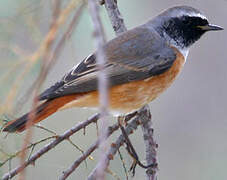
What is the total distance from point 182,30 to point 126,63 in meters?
0.86

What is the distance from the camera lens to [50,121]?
520 centimetres

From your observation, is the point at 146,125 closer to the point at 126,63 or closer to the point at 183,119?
the point at 126,63

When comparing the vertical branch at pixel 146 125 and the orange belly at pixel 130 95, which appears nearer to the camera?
the vertical branch at pixel 146 125

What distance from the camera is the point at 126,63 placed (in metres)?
3.93

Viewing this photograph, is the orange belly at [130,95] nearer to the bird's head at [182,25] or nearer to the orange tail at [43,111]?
the orange tail at [43,111]

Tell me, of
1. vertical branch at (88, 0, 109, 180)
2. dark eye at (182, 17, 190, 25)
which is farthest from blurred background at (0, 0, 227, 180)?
vertical branch at (88, 0, 109, 180)

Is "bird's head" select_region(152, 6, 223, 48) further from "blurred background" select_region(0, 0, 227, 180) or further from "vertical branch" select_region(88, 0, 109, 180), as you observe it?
"vertical branch" select_region(88, 0, 109, 180)

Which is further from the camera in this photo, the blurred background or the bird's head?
the blurred background

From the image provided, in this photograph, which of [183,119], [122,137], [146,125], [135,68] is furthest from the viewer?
[183,119]

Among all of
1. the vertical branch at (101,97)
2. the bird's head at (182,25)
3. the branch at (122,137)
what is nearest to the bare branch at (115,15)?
the bird's head at (182,25)

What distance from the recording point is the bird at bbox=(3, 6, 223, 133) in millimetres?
3590

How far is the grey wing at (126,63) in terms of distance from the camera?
3.63 m

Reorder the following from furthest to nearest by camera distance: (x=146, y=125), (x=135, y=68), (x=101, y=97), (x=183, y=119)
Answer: (x=183, y=119), (x=135, y=68), (x=146, y=125), (x=101, y=97)

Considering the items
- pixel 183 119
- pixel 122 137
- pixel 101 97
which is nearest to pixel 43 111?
pixel 122 137
